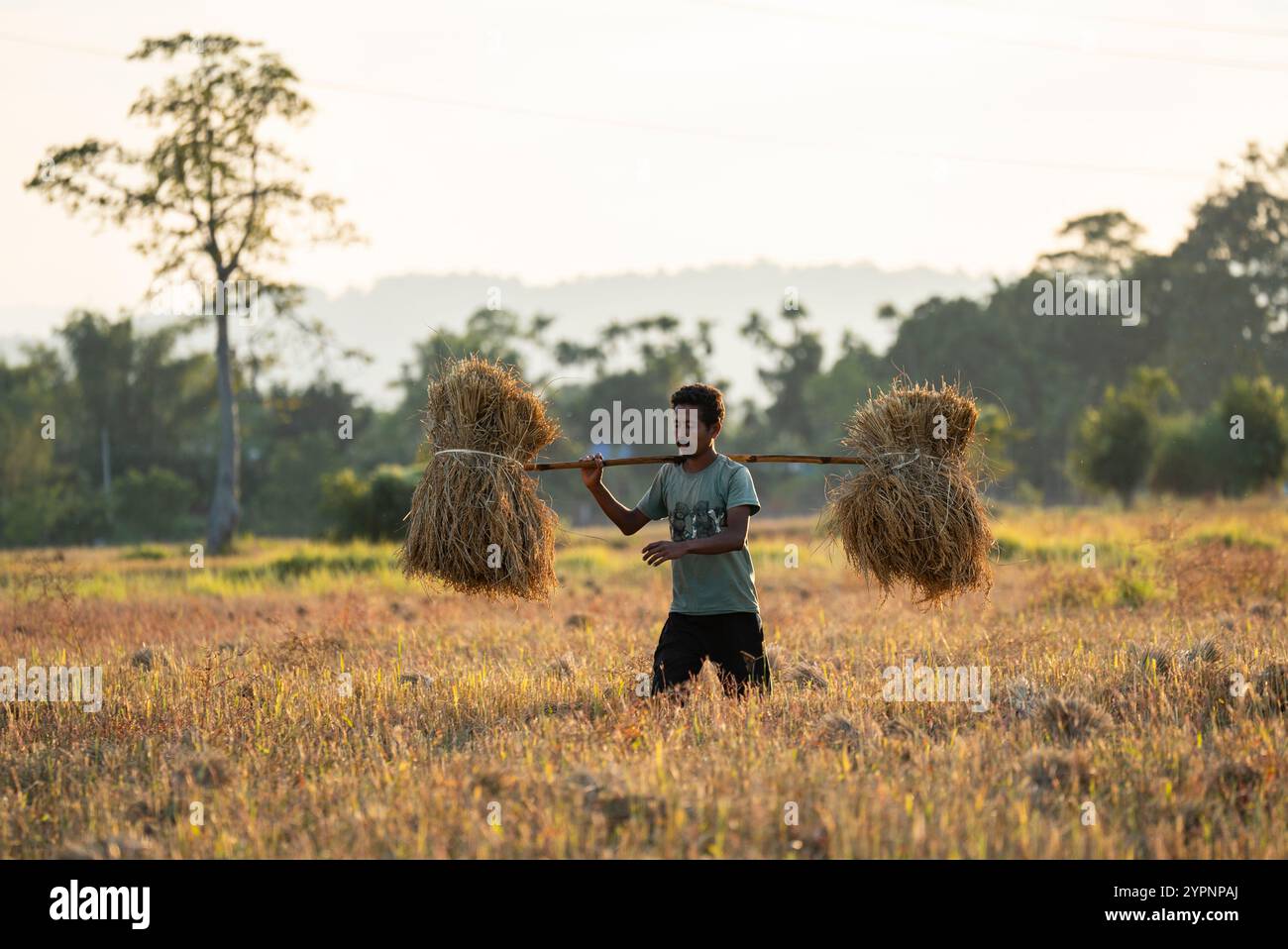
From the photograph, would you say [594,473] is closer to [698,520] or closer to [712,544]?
[698,520]

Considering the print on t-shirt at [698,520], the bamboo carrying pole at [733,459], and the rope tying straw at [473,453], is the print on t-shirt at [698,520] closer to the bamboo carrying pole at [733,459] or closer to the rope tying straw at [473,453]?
the bamboo carrying pole at [733,459]

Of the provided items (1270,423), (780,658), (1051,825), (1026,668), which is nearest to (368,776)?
(1051,825)

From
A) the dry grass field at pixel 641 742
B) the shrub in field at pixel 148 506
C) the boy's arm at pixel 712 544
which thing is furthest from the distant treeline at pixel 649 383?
the boy's arm at pixel 712 544

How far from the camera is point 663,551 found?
6031 millimetres

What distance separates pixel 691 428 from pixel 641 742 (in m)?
1.54

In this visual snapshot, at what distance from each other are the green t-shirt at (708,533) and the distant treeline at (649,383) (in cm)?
3554

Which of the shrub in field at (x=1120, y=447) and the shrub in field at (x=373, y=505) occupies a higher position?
the shrub in field at (x=1120, y=447)

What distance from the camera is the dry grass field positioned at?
15.2ft

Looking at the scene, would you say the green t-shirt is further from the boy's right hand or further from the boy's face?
the boy's right hand

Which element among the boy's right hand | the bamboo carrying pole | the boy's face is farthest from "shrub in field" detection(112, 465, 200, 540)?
the boy's face

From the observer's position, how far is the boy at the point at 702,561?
6.45m

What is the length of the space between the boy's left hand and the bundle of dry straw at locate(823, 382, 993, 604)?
1.49 m
